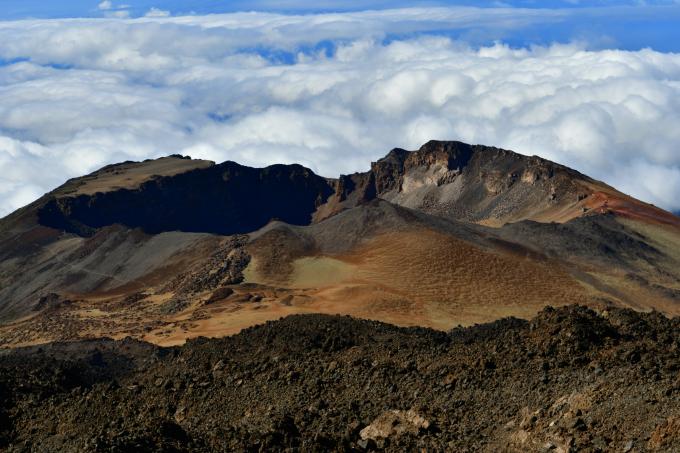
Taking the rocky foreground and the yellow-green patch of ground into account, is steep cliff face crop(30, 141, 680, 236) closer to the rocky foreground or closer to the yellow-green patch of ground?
the yellow-green patch of ground

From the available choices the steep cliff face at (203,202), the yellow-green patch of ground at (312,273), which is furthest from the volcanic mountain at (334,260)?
the steep cliff face at (203,202)

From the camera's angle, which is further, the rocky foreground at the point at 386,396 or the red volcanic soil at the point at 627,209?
the red volcanic soil at the point at 627,209

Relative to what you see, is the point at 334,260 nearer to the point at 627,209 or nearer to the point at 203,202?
the point at 627,209

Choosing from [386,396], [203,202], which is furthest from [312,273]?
[203,202]

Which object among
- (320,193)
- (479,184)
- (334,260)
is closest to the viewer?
(334,260)

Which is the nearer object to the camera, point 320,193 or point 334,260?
point 334,260

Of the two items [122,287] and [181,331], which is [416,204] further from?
[181,331]

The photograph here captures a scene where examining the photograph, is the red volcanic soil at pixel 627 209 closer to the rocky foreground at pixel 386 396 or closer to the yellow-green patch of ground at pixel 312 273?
the yellow-green patch of ground at pixel 312 273
